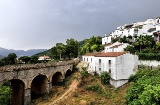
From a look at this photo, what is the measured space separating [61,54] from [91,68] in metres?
30.0

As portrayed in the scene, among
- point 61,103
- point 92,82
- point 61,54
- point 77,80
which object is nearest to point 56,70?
point 77,80

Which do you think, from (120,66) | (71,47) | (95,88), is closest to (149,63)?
(120,66)

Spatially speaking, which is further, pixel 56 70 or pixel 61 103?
pixel 56 70

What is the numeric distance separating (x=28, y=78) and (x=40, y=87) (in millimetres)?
9492

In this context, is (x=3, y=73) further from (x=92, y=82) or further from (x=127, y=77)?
(x=127, y=77)

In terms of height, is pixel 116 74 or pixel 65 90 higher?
pixel 116 74

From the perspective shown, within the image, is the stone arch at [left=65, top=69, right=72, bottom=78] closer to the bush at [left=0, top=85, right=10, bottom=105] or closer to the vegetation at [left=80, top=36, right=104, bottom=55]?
the vegetation at [left=80, top=36, right=104, bottom=55]

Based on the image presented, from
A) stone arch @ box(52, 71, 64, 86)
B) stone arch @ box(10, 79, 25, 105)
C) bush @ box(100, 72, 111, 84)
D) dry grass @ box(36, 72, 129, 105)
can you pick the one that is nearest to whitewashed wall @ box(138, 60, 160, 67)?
dry grass @ box(36, 72, 129, 105)

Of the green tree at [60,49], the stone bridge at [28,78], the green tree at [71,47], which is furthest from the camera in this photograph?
the green tree at [71,47]

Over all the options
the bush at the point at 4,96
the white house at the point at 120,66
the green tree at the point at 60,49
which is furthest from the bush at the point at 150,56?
the green tree at the point at 60,49

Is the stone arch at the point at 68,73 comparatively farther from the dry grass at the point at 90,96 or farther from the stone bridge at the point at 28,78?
the dry grass at the point at 90,96

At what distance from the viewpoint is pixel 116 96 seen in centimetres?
4212

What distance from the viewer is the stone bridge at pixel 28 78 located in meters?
38.1

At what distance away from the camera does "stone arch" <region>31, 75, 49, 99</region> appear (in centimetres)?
4819
